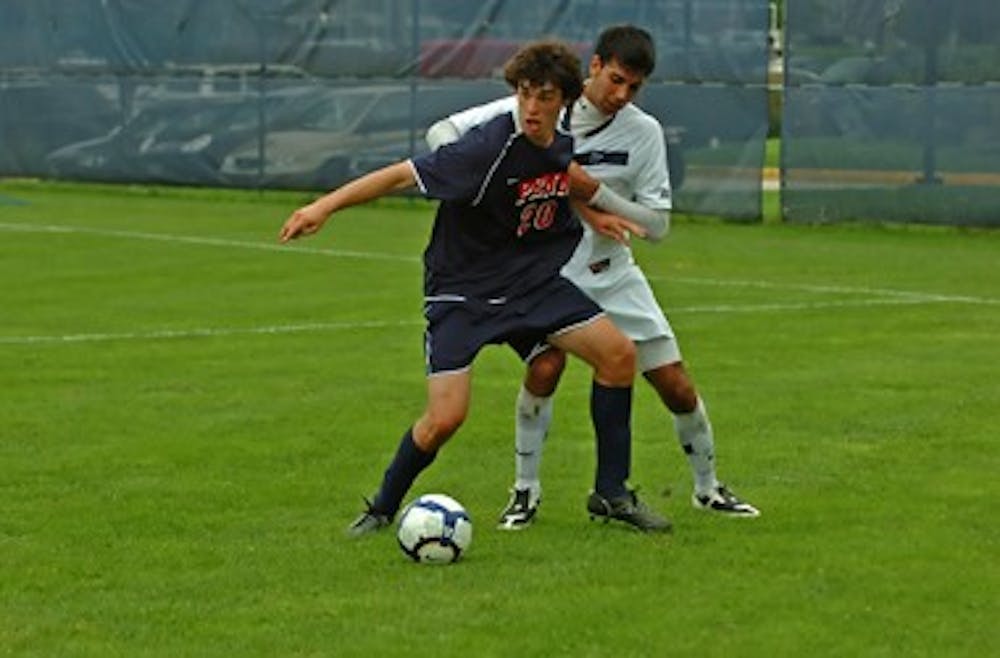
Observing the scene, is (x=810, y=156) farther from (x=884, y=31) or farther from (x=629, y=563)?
(x=629, y=563)

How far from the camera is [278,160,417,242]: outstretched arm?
816 cm

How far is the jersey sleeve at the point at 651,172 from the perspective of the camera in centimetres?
906

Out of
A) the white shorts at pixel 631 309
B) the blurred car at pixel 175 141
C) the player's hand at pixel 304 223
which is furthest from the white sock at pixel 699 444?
the blurred car at pixel 175 141

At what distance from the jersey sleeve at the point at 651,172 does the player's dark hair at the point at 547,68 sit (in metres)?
0.76

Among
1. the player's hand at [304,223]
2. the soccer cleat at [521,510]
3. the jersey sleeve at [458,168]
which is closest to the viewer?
the player's hand at [304,223]

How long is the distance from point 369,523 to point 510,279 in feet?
3.36

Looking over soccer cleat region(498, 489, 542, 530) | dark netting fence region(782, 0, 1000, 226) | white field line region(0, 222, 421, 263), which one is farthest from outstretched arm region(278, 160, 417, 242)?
dark netting fence region(782, 0, 1000, 226)

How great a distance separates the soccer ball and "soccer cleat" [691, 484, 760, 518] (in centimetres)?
130

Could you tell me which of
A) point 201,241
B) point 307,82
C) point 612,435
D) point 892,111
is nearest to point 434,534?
point 612,435

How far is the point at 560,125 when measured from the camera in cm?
890

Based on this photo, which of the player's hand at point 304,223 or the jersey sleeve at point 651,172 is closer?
the player's hand at point 304,223

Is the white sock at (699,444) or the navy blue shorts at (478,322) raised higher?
the navy blue shorts at (478,322)

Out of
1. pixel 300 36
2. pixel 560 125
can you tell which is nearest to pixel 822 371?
pixel 560 125

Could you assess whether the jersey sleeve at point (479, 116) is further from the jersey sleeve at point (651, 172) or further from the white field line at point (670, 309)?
the white field line at point (670, 309)
